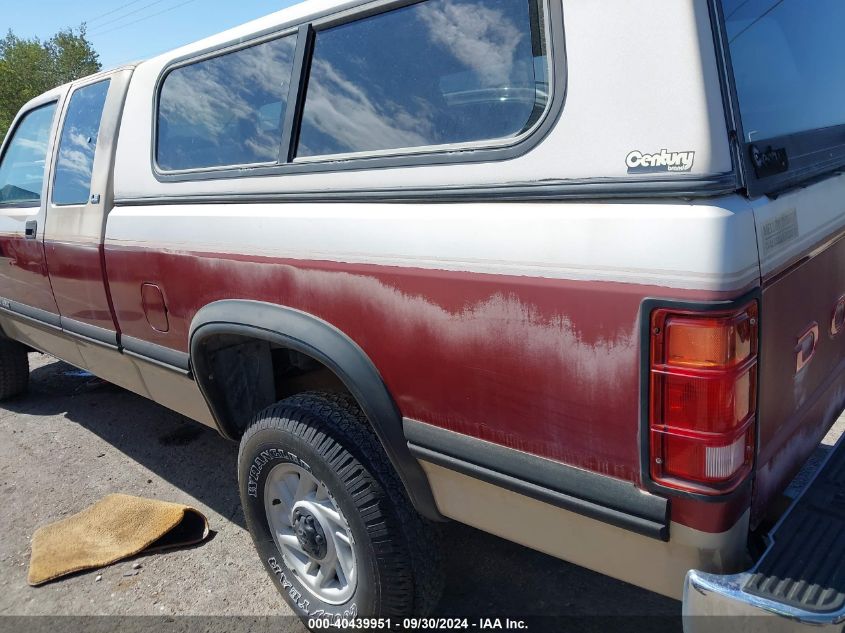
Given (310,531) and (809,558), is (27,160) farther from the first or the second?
(809,558)

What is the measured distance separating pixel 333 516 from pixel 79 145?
2380 mm

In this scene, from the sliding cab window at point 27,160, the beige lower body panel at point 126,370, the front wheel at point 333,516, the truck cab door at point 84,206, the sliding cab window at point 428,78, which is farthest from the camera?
the sliding cab window at point 27,160

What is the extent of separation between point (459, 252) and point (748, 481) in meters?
0.85

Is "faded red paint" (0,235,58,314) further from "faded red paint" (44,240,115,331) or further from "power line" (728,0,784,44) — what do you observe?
"power line" (728,0,784,44)

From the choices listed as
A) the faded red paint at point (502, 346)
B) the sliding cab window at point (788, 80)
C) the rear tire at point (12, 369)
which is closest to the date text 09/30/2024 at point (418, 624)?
the faded red paint at point (502, 346)

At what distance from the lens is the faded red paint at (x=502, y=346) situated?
4.75 feet

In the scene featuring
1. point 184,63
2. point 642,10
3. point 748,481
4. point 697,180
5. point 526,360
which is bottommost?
point 748,481

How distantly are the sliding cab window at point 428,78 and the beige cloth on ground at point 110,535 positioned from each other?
1.92m

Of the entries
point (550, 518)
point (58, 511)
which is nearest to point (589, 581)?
point (550, 518)

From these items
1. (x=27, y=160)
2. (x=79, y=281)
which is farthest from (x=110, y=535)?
(x=27, y=160)

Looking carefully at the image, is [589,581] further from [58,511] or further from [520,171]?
[58,511]

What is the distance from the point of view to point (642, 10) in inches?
55.2

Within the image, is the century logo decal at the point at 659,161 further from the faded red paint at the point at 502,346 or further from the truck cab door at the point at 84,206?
the truck cab door at the point at 84,206

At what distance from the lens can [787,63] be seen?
79.7 inches
